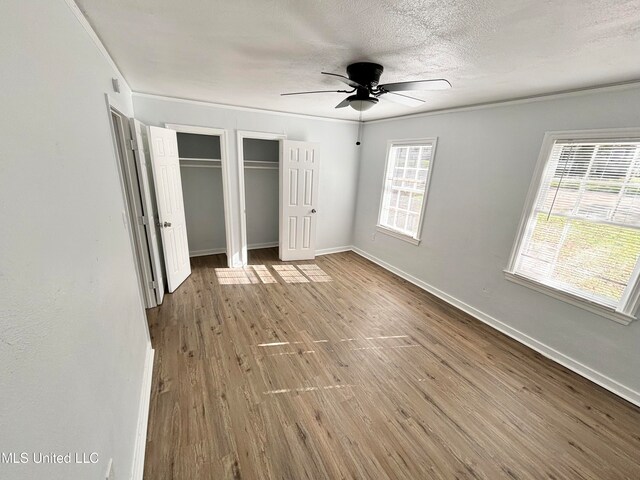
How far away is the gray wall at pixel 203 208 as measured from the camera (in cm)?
414

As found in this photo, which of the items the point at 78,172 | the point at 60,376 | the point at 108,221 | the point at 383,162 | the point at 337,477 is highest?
the point at 383,162

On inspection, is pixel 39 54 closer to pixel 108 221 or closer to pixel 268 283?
pixel 108 221

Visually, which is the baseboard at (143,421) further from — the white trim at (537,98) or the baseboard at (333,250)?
the white trim at (537,98)

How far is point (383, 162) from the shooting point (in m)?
4.30

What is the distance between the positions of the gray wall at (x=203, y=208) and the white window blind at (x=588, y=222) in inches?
172

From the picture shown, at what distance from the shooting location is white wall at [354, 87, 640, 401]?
211 cm

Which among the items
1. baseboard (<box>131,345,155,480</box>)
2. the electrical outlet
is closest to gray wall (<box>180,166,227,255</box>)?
baseboard (<box>131,345,155,480</box>)

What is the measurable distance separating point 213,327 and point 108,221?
1623 mm

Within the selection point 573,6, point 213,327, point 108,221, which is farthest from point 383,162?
point 108,221

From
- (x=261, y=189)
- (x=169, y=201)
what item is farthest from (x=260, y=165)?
(x=169, y=201)

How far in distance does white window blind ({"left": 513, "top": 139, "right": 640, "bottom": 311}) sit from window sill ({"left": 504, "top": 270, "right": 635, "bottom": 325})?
0.04m

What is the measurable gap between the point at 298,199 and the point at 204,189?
1.59 meters

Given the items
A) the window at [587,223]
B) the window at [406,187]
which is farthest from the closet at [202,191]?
the window at [587,223]

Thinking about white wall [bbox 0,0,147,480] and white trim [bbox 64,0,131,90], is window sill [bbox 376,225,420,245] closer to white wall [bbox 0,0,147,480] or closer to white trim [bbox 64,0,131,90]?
white wall [bbox 0,0,147,480]
